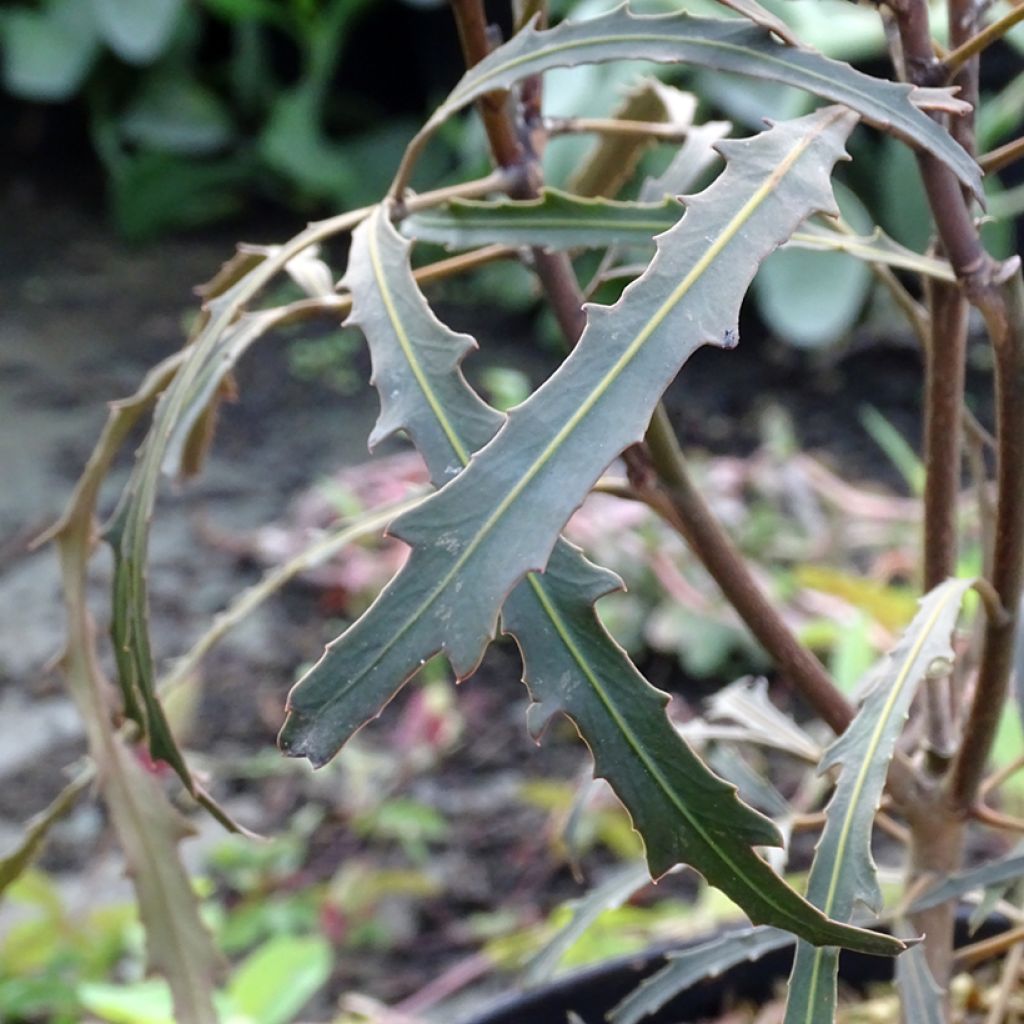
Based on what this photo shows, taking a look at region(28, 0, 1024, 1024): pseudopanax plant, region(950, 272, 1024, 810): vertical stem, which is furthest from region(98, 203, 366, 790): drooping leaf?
region(950, 272, 1024, 810): vertical stem

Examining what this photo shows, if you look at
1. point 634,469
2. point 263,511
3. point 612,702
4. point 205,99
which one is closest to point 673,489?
point 634,469

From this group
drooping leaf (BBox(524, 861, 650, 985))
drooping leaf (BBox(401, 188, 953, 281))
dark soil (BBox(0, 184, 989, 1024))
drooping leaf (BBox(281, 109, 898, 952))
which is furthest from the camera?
dark soil (BBox(0, 184, 989, 1024))

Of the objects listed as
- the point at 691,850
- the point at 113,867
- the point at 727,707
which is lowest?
the point at 113,867

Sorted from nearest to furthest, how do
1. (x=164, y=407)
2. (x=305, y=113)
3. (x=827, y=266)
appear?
1. (x=164, y=407)
2. (x=827, y=266)
3. (x=305, y=113)

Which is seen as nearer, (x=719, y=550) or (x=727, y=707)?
(x=719, y=550)

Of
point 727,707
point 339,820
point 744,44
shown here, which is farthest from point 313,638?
point 744,44

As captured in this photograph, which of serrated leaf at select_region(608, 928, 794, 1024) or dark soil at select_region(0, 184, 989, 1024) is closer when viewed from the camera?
serrated leaf at select_region(608, 928, 794, 1024)

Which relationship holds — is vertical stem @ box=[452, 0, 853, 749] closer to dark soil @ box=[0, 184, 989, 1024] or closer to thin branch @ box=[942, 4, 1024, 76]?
thin branch @ box=[942, 4, 1024, 76]

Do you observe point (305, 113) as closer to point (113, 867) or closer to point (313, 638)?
point (313, 638)
